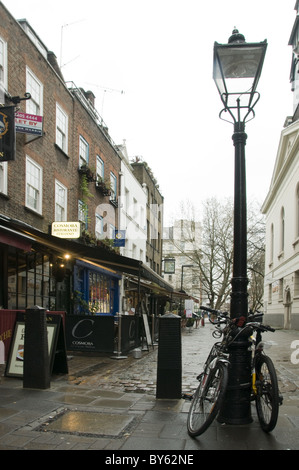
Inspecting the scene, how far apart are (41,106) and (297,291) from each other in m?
17.3

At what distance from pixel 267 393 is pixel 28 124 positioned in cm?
997

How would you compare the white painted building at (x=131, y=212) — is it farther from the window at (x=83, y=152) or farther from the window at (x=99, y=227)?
the window at (x=83, y=152)

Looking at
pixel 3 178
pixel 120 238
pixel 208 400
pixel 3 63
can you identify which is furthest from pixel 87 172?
pixel 208 400

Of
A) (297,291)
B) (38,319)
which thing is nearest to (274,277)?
(297,291)

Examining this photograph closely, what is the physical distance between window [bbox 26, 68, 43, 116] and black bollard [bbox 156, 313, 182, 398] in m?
9.70

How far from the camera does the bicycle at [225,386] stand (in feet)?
13.4

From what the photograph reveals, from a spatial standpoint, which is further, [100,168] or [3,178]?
[100,168]

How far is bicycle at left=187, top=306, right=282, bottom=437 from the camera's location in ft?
13.4

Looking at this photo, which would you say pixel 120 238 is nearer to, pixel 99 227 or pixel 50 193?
pixel 99 227

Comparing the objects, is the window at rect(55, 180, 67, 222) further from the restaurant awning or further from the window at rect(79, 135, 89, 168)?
the restaurant awning

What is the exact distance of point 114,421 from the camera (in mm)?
4660

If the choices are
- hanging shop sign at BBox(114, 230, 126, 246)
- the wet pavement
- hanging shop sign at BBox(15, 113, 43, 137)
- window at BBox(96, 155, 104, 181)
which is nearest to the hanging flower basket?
window at BBox(96, 155, 104, 181)

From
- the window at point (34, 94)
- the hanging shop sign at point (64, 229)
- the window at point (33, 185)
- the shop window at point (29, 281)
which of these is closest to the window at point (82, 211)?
the hanging shop sign at point (64, 229)

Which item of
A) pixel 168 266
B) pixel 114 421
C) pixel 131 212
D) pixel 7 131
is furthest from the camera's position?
pixel 168 266
